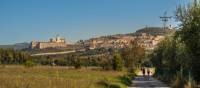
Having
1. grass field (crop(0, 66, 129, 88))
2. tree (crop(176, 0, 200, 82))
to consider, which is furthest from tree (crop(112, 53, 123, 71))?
tree (crop(176, 0, 200, 82))

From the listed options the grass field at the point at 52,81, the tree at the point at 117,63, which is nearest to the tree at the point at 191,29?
the grass field at the point at 52,81

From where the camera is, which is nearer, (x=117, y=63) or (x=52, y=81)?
(x=52, y=81)

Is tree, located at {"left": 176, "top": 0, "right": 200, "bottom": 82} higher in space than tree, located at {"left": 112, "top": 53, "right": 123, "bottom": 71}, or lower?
higher

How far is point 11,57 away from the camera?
5773 inches

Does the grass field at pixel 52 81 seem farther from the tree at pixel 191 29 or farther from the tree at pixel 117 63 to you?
the tree at pixel 117 63

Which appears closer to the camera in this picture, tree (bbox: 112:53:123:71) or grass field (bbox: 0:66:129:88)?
grass field (bbox: 0:66:129:88)

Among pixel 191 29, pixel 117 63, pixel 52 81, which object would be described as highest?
pixel 191 29

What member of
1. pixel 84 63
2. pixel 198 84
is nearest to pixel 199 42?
pixel 198 84

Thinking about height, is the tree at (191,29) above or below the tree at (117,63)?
above

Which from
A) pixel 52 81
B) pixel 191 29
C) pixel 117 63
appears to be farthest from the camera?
pixel 117 63

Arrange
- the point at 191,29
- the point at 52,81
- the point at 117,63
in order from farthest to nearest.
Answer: the point at 117,63, the point at 52,81, the point at 191,29

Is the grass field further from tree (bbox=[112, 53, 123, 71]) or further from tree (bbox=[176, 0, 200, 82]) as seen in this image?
tree (bbox=[112, 53, 123, 71])

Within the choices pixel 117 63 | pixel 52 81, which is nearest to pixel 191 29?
pixel 52 81

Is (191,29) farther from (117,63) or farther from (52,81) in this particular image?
(117,63)
